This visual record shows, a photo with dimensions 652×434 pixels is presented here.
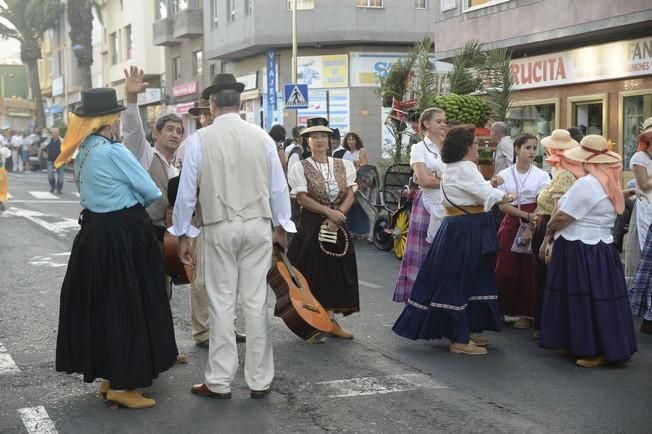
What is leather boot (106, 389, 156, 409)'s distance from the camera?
5973mm

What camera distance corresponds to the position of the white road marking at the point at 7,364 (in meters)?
7.02

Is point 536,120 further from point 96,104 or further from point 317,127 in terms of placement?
point 96,104

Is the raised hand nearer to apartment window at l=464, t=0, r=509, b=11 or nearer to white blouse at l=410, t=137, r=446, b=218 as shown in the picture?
white blouse at l=410, t=137, r=446, b=218

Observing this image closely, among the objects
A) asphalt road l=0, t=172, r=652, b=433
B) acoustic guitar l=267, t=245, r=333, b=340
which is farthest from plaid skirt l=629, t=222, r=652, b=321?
acoustic guitar l=267, t=245, r=333, b=340

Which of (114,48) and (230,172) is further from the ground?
(114,48)

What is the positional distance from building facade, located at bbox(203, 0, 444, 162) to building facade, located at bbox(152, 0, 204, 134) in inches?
236

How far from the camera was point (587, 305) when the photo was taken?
7.20m

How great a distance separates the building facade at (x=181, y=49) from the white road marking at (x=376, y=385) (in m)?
36.4

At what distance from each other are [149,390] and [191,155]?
1627 mm

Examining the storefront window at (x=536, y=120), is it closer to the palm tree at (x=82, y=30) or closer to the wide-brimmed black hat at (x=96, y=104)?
the wide-brimmed black hat at (x=96, y=104)

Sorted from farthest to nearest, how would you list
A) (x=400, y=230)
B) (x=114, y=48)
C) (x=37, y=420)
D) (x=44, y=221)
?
(x=114, y=48), (x=44, y=221), (x=400, y=230), (x=37, y=420)

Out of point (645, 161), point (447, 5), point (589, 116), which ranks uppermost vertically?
point (447, 5)

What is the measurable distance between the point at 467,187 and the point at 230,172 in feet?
7.04

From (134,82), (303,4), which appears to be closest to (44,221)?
(134,82)
